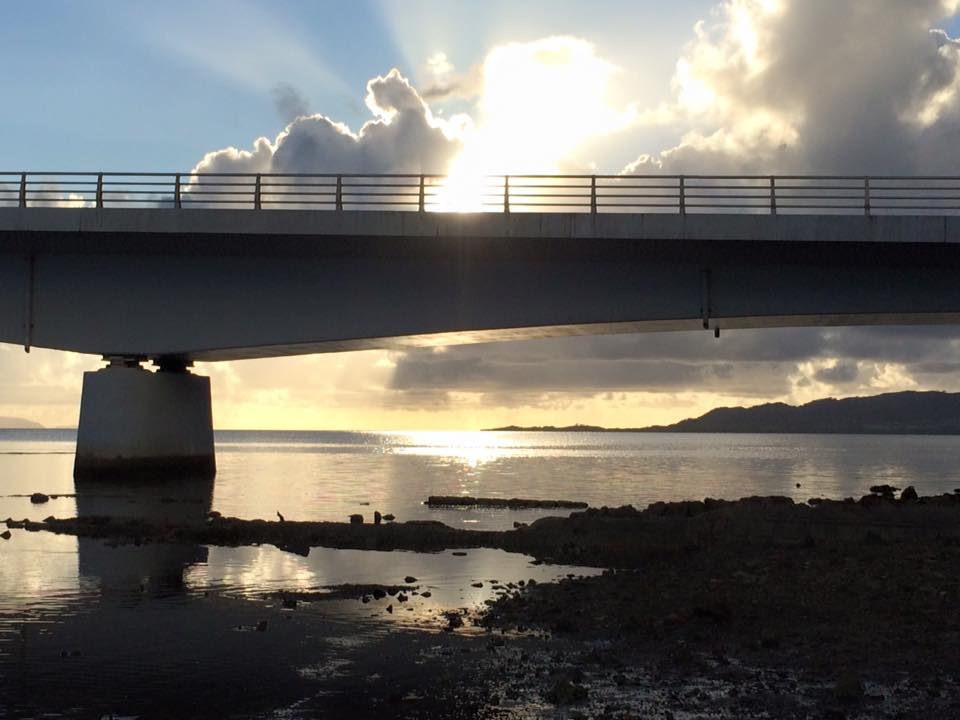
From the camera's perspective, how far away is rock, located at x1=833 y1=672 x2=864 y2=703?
9.52 m

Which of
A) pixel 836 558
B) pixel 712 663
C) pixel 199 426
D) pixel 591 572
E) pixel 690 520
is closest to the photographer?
pixel 712 663

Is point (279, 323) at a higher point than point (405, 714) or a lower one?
higher

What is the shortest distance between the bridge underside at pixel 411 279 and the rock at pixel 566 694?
911 inches

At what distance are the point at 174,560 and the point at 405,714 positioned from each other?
11567 mm

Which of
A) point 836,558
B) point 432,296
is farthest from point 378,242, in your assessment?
point 836,558

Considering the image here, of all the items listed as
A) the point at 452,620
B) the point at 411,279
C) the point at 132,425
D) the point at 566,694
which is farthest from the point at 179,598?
the point at 132,425

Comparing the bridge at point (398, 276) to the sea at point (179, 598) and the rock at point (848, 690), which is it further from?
the rock at point (848, 690)

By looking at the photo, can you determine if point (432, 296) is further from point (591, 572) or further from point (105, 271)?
point (591, 572)

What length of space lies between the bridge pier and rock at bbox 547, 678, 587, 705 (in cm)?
3128

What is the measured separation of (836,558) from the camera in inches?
651

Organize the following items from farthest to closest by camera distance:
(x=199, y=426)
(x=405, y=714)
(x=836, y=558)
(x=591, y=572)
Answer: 1. (x=199, y=426)
2. (x=591, y=572)
3. (x=836, y=558)
4. (x=405, y=714)

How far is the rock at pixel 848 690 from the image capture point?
952 cm

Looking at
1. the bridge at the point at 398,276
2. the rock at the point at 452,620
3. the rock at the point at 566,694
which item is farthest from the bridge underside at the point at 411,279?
the rock at the point at 566,694

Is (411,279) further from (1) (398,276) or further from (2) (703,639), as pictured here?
(2) (703,639)
